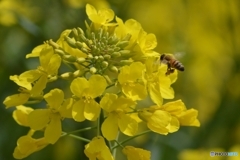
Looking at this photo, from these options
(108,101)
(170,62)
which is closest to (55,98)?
(108,101)

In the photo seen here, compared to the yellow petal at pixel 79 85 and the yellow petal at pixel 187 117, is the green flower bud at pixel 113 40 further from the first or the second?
the yellow petal at pixel 187 117

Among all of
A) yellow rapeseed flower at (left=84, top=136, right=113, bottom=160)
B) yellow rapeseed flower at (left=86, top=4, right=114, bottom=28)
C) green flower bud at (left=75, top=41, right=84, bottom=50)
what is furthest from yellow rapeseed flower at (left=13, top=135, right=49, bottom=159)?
yellow rapeseed flower at (left=86, top=4, right=114, bottom=28)

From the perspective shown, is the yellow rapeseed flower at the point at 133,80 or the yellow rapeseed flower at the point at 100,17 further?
the yellow rapeseed flower at the point at 100,17

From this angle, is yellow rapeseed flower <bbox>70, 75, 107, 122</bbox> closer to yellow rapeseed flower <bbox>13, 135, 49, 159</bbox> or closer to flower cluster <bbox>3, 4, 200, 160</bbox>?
flower cluster <bbox>3, 4, 200, 160</bbox>

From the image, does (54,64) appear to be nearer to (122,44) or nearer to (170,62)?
(122,44)

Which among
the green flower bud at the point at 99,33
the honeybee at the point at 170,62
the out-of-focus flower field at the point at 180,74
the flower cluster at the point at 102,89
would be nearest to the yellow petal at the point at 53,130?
the flower cluster at the point at 102,89

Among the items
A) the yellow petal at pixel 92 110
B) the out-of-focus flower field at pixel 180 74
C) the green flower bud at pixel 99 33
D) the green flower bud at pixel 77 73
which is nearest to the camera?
the yellow petal at pixel 92 110

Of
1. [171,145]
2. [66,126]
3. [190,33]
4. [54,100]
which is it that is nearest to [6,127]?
[66,126]
